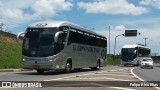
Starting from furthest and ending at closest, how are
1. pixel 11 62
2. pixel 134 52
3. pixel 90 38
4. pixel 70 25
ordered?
pixel 134 52 < pixel 11 62 < pixel 90 38 < pixel 70 25

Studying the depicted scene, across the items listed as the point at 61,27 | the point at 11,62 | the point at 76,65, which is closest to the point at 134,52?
the point at 11,62

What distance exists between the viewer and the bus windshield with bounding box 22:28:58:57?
83.3ft

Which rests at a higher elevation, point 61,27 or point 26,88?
point 61,27

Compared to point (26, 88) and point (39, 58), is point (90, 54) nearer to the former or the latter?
point (39, 58)

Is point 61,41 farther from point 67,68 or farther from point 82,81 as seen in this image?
point 82,81

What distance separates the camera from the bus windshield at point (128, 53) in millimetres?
60125

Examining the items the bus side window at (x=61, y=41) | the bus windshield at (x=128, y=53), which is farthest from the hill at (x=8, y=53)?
the bus windshield at (x=128, y=53)

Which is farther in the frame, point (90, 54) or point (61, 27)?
point (90, 54)

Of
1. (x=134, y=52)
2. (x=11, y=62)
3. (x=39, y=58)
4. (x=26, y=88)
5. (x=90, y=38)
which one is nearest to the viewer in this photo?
(x=26, y=88)

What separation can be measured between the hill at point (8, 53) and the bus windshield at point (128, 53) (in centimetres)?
1894

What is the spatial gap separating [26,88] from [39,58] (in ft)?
34.4

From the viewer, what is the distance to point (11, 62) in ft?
121

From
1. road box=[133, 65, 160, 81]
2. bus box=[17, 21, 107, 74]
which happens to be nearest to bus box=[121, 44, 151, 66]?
road box=[133, 65, 160, 81]

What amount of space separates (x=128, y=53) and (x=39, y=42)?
36406 millimetres
